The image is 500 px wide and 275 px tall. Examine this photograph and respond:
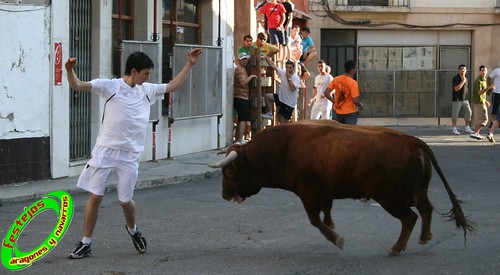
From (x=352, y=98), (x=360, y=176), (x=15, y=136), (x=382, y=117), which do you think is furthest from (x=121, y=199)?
(x=382, y=117)

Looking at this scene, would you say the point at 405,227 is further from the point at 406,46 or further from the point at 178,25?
the point at 406,46

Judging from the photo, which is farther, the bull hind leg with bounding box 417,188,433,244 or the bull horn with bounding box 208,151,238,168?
the bull horn with bounding box 208,151,238,168

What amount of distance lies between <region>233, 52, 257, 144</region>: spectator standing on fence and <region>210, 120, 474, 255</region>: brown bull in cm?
1132

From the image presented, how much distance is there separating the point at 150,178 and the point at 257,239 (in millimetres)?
5583

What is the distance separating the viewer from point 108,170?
30.5 feet

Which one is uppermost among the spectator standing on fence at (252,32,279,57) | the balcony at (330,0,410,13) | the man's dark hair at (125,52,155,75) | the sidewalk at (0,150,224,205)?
the balcony at (330,0,410,13)

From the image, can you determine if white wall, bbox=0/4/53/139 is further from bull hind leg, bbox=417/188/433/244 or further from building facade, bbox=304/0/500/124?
building facade, bbox=304/0/500/124

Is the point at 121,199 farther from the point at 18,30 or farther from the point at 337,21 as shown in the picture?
the point at 337,21

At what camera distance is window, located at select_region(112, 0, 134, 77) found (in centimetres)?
1727

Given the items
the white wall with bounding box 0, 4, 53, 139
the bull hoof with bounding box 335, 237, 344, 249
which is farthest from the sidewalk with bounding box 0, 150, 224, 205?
the bull hoof with bounding box 335, 237, 344, 249

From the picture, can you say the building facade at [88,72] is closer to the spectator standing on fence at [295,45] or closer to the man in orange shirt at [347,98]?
the man in orange shirt at [347,98]

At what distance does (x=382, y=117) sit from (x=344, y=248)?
27.0m

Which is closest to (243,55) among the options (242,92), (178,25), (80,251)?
(242,92)

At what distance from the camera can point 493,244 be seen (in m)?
10.0
